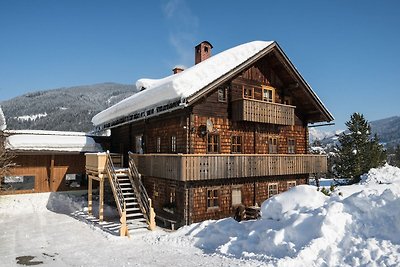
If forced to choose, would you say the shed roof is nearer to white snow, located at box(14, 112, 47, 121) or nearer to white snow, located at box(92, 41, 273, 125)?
white snow, located at box(92, 41, 273, 125)

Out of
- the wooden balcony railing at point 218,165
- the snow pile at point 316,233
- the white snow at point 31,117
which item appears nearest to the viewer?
the snow pile at point 316,233

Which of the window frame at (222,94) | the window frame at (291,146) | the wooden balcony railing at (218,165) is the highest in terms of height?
the window frame at (222,94)

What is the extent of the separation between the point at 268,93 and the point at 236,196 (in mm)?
7643

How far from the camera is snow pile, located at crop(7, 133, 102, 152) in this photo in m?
23.5

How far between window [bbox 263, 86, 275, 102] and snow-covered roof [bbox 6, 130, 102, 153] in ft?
51.2

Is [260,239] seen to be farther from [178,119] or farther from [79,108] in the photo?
[79,108]

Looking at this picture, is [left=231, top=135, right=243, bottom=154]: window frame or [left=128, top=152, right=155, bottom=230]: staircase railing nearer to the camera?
[left=128, top=152, right=155, bottom=230]: staircase railing

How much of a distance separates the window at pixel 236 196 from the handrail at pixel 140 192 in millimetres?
5033

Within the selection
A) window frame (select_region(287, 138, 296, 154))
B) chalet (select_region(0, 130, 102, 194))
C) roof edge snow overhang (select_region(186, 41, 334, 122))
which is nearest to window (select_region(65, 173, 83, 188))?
chalet (select_region(0, 130, 102, 194))

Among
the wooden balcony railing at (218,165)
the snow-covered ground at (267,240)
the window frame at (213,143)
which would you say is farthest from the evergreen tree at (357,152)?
the snow-covered ground at (267,240)

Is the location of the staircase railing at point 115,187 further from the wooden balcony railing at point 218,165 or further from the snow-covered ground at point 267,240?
the wooden balcony railing at point 218,165

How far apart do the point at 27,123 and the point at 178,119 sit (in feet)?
423

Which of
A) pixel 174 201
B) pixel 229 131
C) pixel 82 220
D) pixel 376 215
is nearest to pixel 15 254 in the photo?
pixel 82 220

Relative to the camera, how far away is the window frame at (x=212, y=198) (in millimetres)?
17031
